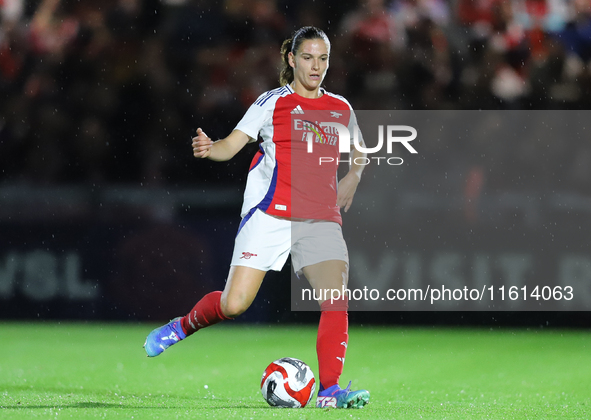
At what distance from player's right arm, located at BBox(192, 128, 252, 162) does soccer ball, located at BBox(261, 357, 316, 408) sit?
92cm

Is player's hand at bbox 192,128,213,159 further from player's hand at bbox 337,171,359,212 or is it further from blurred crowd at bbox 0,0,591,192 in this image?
blurred crowd at bbox 0,0,591,192

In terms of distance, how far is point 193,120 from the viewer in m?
8.81

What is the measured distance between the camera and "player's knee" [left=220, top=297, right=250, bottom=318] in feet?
12.1

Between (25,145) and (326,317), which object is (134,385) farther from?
(25,145)

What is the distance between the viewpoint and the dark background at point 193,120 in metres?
7.84

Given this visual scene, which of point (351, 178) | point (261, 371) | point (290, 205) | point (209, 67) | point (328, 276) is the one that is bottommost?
point (261, 371)

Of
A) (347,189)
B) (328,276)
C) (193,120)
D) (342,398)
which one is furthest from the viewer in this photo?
(193,120)

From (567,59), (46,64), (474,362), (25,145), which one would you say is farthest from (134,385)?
(567,59)

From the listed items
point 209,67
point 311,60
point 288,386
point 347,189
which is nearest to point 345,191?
point 347,189

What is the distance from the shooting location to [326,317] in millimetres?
3641

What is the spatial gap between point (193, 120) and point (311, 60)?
17.2ft

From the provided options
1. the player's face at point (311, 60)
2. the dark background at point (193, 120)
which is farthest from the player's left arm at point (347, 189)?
the dark background at point (193, 120)

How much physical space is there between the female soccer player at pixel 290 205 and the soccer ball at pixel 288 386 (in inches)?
5.5

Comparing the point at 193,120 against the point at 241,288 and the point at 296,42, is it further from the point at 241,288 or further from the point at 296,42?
the point at 241,288
